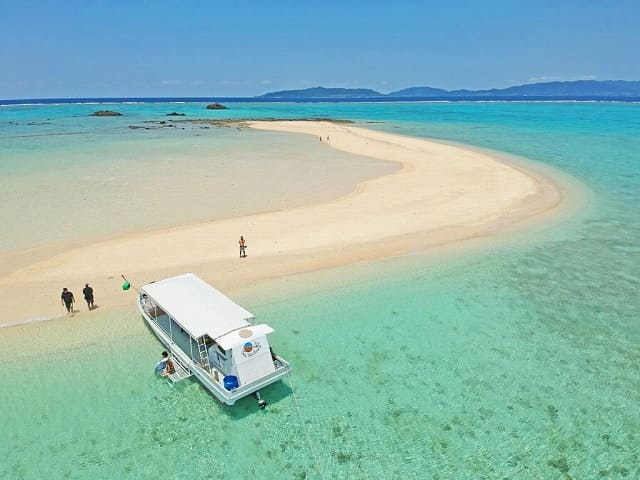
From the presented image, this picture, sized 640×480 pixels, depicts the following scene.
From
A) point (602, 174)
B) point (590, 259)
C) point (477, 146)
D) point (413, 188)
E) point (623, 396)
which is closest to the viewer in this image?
point (623, 396)

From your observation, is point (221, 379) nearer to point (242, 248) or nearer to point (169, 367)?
point (169, 367)

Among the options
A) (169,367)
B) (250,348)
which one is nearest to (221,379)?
(250,348)

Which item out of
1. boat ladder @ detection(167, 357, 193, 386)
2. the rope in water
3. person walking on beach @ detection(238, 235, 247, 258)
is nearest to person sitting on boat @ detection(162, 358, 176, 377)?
boat ladder @ detection(167, 357, 193, 386)

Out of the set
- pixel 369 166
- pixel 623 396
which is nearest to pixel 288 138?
pixel 369 166

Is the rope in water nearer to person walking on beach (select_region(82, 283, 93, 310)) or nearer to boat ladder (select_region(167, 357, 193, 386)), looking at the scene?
boat ladder (select_region(167, 357, 193, 386))

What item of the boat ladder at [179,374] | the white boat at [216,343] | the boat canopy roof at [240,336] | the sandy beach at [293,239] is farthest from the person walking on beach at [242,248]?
the boat canopy roof at [240,336]

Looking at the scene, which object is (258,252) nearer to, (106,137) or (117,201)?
(117,201)
